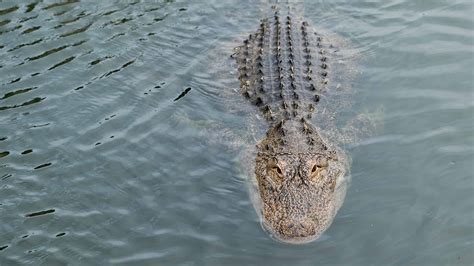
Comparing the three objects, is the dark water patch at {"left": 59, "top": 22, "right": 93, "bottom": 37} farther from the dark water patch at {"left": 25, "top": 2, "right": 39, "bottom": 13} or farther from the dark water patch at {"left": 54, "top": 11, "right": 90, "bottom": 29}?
the dark water patch at {"left": 25, "top": 2, "right": 39, "bottom": 13}

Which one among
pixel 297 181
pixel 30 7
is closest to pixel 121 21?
pixel 30 7

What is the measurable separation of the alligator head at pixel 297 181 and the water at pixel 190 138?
17cm

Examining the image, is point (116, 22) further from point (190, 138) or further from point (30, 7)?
point (190, 138)

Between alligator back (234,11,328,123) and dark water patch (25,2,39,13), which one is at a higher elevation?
dark water patch (25,2,39,13)

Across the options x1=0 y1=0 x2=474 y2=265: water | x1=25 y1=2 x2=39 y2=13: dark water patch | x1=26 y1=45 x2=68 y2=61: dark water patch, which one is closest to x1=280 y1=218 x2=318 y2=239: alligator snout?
x1=0 y1=0 x2=474 y2=265: water

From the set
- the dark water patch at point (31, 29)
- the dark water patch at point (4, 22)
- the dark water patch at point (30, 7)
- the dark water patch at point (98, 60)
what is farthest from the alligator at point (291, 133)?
the dark water patch at point (4, 22)

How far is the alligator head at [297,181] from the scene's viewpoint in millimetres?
7323

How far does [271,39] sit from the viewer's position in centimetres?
1077

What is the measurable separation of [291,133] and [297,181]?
98cm

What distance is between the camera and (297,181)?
775 cm

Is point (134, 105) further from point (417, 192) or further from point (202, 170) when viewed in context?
point (417, 192)

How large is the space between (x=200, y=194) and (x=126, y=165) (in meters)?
1.12

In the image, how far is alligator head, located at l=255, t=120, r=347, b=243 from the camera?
7323 mm

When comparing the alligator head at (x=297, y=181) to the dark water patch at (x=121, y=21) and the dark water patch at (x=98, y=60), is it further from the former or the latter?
the dark water patch at (x=121, y=21)
